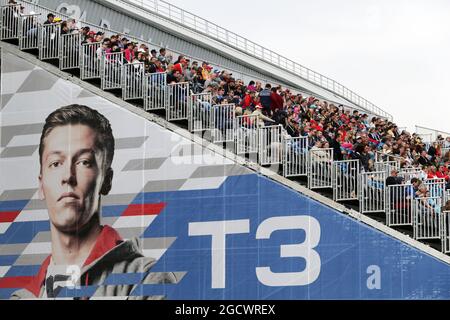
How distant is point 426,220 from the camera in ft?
81.6

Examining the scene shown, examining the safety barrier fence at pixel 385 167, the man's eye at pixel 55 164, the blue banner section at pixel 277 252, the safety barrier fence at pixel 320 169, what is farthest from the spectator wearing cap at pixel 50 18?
the safety barrier fence at pixel 385 167

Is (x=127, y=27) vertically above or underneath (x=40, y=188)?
above

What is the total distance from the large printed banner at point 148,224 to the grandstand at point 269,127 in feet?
1.84

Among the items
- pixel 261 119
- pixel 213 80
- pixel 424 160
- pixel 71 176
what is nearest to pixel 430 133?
pixel 424 160

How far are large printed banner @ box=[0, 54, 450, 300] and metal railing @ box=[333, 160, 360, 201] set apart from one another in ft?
1.88

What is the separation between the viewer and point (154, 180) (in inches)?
1077

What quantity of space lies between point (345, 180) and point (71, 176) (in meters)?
7.21

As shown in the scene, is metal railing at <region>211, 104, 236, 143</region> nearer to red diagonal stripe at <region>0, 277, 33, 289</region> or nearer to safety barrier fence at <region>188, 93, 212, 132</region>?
safety barrier fence at <region>188, 93, 212, 132</region>

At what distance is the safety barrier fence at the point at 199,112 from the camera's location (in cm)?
2733

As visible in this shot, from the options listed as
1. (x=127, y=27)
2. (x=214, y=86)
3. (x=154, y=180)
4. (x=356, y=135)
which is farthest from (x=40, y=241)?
(x=127, y=27)

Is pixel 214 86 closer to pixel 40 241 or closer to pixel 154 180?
pixel 154 180

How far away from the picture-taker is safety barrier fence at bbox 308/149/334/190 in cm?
2577

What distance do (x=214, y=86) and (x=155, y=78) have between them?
1772 millimetres

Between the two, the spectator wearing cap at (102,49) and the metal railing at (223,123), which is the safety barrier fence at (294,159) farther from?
the spectator wearing cap at (102,49)
